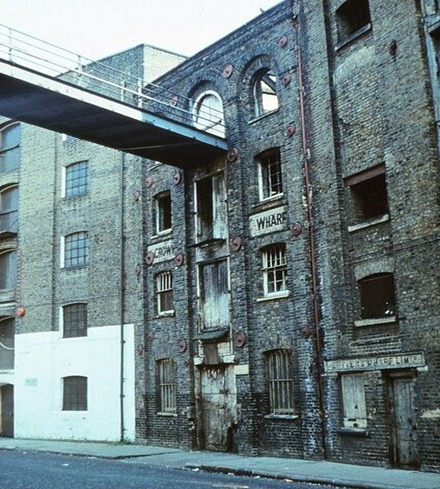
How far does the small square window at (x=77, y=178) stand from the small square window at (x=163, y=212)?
15.3 ft

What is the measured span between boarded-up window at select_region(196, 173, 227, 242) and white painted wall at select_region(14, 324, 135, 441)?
4.97 meters

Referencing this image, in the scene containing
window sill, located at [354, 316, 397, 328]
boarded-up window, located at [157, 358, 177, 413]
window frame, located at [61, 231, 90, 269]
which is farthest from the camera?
window frame, located at [61, 231, 90, 269]

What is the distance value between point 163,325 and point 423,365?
10.4m

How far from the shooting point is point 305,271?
18.8 meters

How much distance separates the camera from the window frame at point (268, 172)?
20.5 metres

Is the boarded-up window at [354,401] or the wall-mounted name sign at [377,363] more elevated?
the wall-mounted name sign at [377,363]

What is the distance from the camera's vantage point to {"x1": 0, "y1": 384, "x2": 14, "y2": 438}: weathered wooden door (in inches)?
1152

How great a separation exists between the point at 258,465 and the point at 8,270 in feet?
57.0

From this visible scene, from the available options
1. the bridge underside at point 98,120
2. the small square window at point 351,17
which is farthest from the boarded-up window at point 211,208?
the small square window at point 351,17

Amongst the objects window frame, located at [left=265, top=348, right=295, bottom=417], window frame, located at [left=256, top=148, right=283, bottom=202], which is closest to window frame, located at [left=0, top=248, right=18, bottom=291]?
window frame, located at [left=256, top=148, right=283, bottom=202]

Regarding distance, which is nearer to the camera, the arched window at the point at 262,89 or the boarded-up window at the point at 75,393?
the arched window at the point at 262,89

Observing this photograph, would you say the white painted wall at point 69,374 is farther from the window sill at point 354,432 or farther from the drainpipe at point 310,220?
the window sill at point 354,432

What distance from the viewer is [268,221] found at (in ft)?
66.3

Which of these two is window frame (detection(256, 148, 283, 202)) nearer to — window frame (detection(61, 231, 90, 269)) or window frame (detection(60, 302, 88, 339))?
window frame (detection(61, 231, 90, 269))
